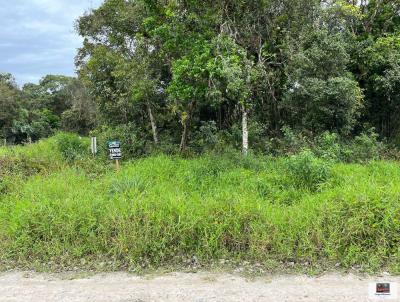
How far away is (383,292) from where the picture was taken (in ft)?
11.3

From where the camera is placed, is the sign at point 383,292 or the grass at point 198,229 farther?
the grass at point 198,229

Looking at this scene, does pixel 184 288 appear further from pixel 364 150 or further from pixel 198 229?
pixel 364 150

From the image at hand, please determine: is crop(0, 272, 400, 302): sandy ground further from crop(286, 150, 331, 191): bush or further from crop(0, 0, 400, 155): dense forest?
crop(0, 0, 400, 155): dense forest

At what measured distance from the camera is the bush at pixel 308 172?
6781mm

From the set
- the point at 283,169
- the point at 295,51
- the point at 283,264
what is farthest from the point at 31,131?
the point at 283,264

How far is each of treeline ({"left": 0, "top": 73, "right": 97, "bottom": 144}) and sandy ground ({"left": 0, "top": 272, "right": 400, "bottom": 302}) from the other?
60.4ft

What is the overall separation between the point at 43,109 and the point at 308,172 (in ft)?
146

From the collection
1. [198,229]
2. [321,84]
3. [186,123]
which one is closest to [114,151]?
[186,123]

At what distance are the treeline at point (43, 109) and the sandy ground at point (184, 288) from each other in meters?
18.4

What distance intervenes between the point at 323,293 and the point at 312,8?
10.7m

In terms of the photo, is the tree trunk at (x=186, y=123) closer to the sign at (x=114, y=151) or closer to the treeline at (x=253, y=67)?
the treeline at (x=253, y=67)

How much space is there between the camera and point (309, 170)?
6.83 metres

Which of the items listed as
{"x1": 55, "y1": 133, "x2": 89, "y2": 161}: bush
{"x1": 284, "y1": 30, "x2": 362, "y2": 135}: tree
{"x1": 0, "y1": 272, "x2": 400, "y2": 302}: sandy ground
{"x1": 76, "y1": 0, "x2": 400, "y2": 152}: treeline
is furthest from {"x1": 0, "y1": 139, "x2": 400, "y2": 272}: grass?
{"x1": 284, "y1": 30, "x2": 362, "y2": 135}: tree

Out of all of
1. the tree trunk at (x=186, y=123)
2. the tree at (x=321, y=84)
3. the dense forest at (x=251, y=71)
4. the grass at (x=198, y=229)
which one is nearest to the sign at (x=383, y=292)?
the grass at (x=198, y=229)
